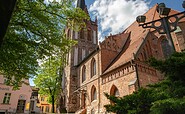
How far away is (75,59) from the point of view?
88.8 feet

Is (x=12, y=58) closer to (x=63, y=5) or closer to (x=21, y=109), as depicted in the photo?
(x=63, y=5)

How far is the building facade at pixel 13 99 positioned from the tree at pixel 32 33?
1664cm

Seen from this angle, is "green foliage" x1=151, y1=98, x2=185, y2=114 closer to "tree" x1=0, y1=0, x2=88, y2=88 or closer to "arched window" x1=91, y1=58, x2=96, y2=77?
"tree" x1=0, y1=0, x2=88, y2=88

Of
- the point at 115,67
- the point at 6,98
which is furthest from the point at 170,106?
→ the point at 6,98

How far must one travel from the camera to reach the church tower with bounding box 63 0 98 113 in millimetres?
23334

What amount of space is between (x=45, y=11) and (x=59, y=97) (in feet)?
73.3

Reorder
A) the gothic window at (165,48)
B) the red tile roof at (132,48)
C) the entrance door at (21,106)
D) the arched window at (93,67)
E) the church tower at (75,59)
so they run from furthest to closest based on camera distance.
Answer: the entrance door at (21,106)
the church tower at (75,59)
the arched window at (93,67)
the gothic window at (165,48)
the red tile roof at (132,48)

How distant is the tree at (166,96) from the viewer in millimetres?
4160

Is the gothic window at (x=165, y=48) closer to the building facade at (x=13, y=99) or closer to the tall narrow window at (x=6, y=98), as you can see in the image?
the building facade at (x=13, y=99)

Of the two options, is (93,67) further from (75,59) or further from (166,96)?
(166,96)

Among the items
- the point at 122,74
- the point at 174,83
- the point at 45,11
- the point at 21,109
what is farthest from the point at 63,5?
the point at 21,109

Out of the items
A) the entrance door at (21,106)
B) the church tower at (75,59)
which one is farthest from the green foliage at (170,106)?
the entrance door at (21,106)

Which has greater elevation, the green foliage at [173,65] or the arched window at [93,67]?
the arched window at [93,67]

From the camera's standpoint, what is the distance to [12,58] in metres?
7.63
